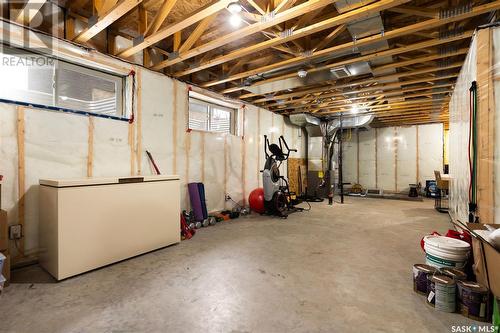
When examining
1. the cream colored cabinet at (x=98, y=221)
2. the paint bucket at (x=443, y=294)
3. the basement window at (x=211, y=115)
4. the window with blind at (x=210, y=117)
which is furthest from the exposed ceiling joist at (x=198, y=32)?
the paint bucket at (x=443, y=294)

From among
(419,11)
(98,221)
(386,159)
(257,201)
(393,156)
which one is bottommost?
(257,201)

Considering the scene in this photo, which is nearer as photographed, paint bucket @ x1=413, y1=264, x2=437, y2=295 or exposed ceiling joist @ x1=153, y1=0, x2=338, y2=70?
paint bucket @ x1=413, y1=264, x2=437, y2=295

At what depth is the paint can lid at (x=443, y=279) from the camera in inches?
69.3

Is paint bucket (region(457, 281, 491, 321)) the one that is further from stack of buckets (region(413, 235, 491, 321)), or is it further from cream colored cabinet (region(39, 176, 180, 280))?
cream colored cabinet (region(39, 176, 180, 280))

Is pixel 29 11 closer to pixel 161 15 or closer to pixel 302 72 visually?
pixel 161 15

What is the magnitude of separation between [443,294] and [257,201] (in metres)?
3.68

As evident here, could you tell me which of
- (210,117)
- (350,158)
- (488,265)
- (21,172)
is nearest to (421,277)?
(488,265)

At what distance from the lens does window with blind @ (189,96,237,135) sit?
4.99 m

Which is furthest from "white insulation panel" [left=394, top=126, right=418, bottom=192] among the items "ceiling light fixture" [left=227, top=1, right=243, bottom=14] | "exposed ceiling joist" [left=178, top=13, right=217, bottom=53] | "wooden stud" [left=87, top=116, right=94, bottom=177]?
"wooden stud" [left=87, top=116, right=94, bottom=177]

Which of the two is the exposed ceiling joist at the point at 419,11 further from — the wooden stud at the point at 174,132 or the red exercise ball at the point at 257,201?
the red exercise ball at the point at 257,201

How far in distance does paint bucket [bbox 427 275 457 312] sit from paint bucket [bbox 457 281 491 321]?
6 cm

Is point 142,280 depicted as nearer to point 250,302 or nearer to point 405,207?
point 250,302

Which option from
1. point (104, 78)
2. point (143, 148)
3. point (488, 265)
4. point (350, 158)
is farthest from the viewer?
point (350, 158)

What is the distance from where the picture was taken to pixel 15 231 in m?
2.48
